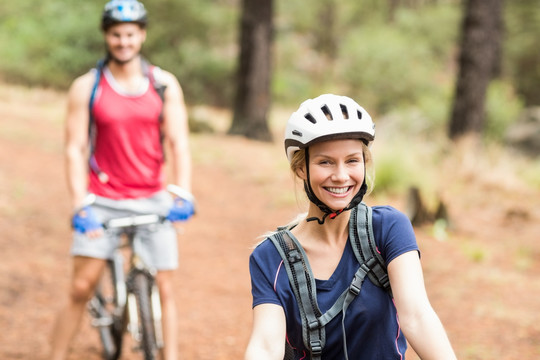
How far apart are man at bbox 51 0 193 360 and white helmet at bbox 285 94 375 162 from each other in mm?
2005

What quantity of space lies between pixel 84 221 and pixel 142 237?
51cm

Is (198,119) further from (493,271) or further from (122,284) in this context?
(122,284)

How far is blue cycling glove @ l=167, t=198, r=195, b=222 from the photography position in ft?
14.7

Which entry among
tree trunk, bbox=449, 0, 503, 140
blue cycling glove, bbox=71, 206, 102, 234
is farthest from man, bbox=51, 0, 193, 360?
tree trunk, bbox=449, 0, 503, 140

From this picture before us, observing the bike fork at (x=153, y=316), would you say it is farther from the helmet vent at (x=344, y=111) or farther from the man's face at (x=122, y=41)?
the helmet vent at (x=344, y=111)

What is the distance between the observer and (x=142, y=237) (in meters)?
4.73

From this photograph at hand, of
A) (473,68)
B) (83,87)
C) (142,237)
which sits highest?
(473,68)

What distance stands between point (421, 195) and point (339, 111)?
7.29 meters

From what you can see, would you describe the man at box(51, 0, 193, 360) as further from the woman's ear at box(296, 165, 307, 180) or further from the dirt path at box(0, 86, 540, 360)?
the woman's ear at box(296, 165, 307, 180)

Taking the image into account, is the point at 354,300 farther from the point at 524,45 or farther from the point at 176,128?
the point at 524,45

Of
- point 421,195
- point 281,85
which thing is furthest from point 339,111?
point 281,85

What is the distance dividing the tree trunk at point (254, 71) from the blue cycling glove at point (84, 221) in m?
13.9

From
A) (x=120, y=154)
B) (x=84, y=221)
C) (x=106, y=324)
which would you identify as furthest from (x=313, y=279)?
(x=106, y=324)

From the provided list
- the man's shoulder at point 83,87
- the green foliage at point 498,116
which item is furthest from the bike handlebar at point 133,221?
the green foliage at point 498,116
